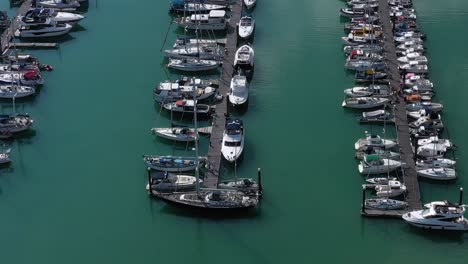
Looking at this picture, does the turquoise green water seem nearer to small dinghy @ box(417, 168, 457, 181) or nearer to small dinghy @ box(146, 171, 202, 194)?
small dinghy @ box(417, 168, 457, 181)

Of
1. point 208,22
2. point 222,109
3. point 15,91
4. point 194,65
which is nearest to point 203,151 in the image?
point 222,109

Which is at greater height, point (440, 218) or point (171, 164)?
point (171, 164)

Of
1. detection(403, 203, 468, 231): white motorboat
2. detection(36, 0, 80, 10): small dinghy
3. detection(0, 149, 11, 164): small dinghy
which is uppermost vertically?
detection(36, 0, 80, 10): small dinghy

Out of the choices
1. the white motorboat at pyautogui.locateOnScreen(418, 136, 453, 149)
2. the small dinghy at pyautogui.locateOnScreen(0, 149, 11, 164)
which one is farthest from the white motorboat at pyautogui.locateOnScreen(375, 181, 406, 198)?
the small dinghy at pyautogui.locateOnScreen(0, 149, 11, 164)

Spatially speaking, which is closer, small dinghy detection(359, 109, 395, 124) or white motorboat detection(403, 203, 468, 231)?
white motorboat detection(403, 203, 468, 231)

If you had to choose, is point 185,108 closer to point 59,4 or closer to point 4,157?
point 4,157

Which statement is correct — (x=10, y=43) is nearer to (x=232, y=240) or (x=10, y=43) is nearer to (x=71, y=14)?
(x=71, y=14)
